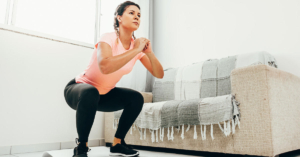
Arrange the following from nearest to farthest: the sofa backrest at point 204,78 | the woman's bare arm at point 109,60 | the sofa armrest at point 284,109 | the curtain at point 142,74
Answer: the woman's bare arm at point 109,60 < the sofa armrest at point 284,109 < the sofa backrest at point 204,78 < the curtain at point 142,74

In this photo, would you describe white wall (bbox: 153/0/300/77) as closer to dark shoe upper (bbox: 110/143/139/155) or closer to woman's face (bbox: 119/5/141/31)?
woman's face (bbox: 119/5/141/31)

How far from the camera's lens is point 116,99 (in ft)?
4.75

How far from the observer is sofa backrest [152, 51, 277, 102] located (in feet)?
6.36

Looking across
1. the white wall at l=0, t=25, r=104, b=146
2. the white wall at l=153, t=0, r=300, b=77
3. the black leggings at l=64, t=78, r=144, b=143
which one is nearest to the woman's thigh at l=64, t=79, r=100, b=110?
the black leggings at l=64, t=78, r=144, b=143

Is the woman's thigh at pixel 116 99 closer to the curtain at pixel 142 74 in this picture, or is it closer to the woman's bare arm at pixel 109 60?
the woman's bare arm at pixel 109 60

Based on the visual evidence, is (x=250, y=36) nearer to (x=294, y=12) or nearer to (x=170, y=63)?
(x=294, y=12)

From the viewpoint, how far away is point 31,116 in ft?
6.75

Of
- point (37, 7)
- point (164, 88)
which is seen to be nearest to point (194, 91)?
point (164, 88)

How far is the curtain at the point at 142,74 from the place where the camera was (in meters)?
2.73

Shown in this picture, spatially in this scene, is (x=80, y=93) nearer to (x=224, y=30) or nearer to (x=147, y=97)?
(x=147, y=97)

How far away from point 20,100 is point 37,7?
104 cm

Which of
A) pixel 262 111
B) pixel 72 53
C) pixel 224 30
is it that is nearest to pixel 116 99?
pixel 262 111

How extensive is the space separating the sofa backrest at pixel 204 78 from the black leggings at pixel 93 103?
808 millimetres

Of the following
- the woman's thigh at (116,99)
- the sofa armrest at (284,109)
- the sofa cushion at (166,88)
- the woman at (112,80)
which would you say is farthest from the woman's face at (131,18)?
the sofa cushion at (166,88)
